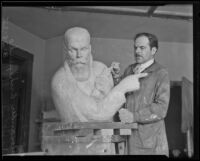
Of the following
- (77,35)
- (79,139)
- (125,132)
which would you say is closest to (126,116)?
(125,132)

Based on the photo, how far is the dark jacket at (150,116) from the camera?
0.97 m

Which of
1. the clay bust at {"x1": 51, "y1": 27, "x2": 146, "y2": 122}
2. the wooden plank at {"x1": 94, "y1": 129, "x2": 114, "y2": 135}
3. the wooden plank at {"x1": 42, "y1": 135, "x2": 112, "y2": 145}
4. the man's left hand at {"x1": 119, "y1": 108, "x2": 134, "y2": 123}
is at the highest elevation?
the clay bust at {"x1": 51, "y1": 27, "x2": 146, "y2": 122}

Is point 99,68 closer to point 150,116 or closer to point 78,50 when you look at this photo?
point 78,50

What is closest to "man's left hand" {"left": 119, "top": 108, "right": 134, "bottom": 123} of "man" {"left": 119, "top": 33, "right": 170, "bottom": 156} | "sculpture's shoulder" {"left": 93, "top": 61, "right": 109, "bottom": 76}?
"man" {"left": 119, "top": 33, "right": 170, "bottom": 156}

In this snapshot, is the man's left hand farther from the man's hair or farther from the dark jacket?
the man's hair

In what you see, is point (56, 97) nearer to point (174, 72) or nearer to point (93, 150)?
point (93, 150)

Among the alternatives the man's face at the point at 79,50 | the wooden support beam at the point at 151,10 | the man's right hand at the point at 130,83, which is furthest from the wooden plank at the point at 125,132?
the wooden support beam at the point at 151,10

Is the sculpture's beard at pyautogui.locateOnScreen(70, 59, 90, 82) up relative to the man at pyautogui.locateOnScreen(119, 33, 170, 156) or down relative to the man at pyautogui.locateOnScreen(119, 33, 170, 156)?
up

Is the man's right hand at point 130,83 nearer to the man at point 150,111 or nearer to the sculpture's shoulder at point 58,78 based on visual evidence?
the man at point 150,111

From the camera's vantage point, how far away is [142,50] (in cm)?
100

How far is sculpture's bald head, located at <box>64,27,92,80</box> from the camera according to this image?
39.5 inches

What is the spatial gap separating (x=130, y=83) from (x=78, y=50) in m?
0.19
